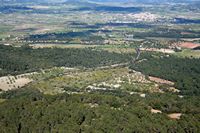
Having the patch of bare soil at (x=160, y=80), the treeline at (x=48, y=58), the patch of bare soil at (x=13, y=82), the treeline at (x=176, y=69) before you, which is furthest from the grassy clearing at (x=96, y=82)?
the treeline at (x=48, y=58)

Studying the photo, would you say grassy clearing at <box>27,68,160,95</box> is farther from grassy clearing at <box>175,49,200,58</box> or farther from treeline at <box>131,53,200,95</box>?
grassy clearing at <box>175,49,200,58</box>

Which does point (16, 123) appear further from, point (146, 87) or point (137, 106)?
point (146, 87)

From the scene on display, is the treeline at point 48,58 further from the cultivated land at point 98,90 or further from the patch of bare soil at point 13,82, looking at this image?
the patch of bare soil at point 13,82

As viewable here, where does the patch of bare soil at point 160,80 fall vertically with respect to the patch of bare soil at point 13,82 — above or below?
below

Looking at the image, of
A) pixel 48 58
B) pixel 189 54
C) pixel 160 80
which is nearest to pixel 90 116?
pixel 160 80

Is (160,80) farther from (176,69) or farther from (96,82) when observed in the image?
(96,82)
